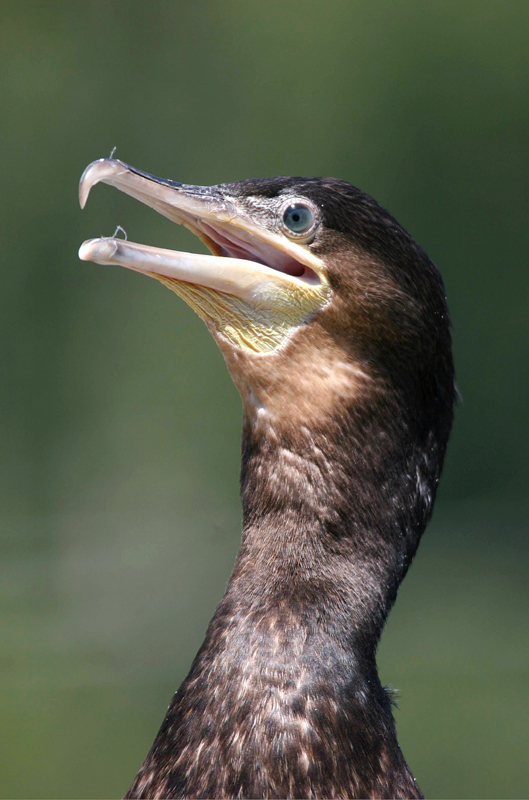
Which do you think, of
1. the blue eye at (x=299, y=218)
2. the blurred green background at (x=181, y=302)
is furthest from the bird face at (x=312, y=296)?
the blurred green background at (x=181, y=302)

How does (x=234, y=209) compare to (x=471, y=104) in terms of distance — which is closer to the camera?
(x=234, y=209)

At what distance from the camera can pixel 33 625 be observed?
13.4 ft

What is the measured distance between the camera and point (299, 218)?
48.8 inches

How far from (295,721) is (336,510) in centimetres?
26

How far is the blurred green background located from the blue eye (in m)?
2.67

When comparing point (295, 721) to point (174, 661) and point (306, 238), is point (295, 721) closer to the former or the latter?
point (306, 238)

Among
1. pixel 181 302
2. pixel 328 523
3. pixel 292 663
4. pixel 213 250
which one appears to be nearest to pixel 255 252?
pixel 213 250

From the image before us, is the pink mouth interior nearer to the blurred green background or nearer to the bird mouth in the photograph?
the bird mouth

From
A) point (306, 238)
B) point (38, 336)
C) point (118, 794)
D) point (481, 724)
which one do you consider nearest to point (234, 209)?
point (306, 238)

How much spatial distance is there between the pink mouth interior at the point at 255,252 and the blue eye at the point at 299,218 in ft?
0.17

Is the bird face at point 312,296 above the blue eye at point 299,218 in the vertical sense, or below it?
below

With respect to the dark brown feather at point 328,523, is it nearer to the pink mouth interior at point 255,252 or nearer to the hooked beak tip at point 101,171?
the pink mouth interior at point 255,252

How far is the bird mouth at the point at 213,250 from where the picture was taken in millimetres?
1141

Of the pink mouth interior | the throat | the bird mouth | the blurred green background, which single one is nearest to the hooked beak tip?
the bird mouth
